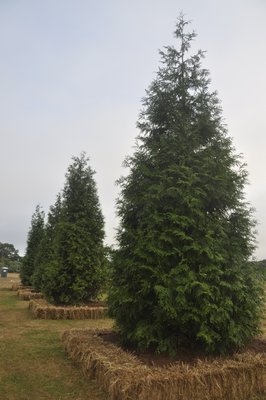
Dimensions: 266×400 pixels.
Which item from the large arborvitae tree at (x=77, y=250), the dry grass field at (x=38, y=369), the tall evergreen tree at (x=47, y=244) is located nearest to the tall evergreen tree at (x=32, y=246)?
the tall evergreen tree at (x=47, y=244)

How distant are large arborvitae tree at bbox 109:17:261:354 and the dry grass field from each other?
1455 mm

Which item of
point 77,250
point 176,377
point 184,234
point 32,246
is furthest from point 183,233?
point 32,246

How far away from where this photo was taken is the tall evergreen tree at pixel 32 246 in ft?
96.6

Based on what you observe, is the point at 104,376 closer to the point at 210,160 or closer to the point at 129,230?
the point at 129,230

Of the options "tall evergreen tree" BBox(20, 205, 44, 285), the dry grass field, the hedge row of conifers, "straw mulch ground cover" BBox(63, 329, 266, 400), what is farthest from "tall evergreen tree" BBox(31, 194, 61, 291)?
"straw mulch ground cover" BBox(63, 329, 266, 400)

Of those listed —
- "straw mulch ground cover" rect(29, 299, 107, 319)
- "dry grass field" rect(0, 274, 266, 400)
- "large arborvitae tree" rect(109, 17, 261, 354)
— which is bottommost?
"dry grass field" rect(0, 274, 266, 400)

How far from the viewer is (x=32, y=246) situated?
98.1ft

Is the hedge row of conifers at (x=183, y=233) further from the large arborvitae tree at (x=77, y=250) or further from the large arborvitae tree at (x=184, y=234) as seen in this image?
the large arborvitae tree at (x=77, y=250)

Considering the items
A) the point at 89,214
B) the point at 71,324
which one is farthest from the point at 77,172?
the point at 71,324

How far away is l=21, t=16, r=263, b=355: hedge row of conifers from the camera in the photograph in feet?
23.4

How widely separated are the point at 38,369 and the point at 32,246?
23307mm

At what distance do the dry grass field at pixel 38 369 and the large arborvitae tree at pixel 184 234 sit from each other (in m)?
1.45

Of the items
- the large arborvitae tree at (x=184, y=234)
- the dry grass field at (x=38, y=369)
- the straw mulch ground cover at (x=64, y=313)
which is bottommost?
the dry grass field at (x=38, y=369)

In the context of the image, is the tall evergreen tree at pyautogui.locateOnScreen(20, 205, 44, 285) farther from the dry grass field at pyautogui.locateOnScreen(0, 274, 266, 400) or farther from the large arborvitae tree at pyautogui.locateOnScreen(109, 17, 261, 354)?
the large arborvitae tree at pyautogui.locateOnScreen(109, 17, 261, 354)
